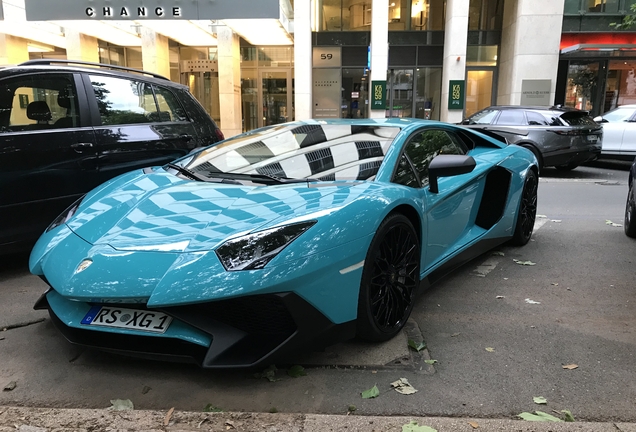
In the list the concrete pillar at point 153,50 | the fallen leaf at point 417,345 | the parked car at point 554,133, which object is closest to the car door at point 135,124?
the fallen leaf at point 417,345

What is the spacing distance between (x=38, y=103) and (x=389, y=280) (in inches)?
129

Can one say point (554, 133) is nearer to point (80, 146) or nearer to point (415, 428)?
point (80, 146)

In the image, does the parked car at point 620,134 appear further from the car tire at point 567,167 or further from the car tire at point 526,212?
the car tire at point 526,212

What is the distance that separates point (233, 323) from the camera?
2.21 meters

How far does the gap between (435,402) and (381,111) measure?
669 inches

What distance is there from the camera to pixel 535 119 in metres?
10.3

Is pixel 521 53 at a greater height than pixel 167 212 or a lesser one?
greater

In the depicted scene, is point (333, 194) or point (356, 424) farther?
point (333, 194)

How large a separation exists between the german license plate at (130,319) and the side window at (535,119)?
32.3ft

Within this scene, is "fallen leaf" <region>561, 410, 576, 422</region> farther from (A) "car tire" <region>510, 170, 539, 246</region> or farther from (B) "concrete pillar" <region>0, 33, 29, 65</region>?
(B) "concrete pillar" <region>0, 33, 29, 65</region>

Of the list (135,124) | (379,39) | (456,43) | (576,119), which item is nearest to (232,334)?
(135,124)

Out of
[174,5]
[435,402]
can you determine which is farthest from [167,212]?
[174,5]

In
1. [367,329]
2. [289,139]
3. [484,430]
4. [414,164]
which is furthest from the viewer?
[289,139]

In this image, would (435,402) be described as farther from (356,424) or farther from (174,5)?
(174,5)
